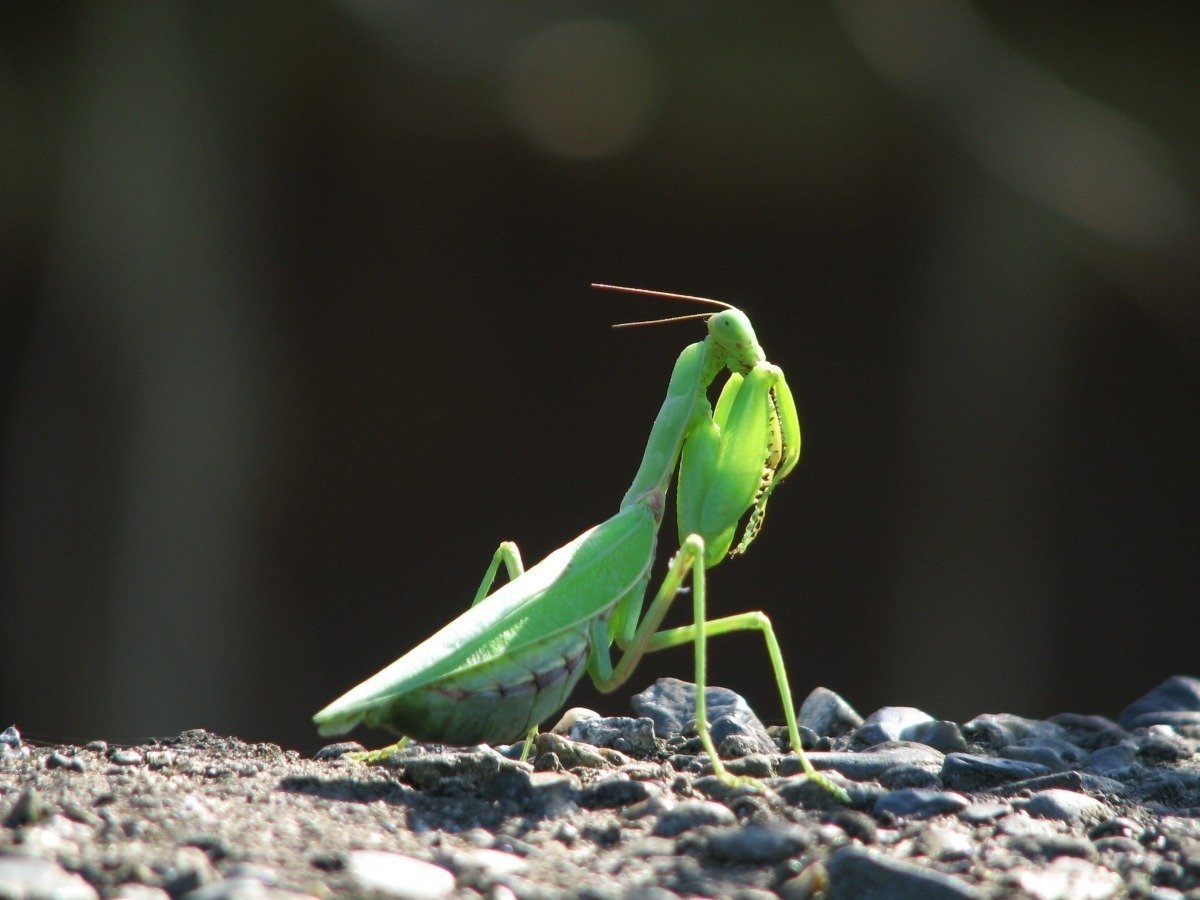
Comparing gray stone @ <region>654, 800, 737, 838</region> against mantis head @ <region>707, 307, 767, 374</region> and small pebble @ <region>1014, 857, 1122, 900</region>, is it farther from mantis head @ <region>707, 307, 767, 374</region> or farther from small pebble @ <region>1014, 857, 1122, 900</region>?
mantis head @ <region>707, 307, 767, 374</region>

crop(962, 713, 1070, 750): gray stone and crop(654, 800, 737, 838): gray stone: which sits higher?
crop(654, 800, 737, 838): gray stone

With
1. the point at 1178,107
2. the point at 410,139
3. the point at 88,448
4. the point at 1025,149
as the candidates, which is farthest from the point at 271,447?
the point at 1178,107

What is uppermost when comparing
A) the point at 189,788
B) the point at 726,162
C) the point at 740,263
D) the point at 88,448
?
the point at 726,162

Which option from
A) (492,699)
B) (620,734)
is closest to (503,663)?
(492,699)

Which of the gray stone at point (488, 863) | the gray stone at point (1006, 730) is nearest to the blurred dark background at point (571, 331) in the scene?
the gray stone at point (1006, 730)

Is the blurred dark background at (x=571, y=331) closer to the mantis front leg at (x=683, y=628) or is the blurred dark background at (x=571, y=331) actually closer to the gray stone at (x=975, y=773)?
the mantis front leg at (x=683, y=628)

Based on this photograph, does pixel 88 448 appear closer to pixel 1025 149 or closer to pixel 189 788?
pixel 189 788

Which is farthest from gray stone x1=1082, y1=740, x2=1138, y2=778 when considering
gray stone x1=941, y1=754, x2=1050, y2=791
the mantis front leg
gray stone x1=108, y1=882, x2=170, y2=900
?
gray stone x1=108, y1=882, x2=170, y2=900
